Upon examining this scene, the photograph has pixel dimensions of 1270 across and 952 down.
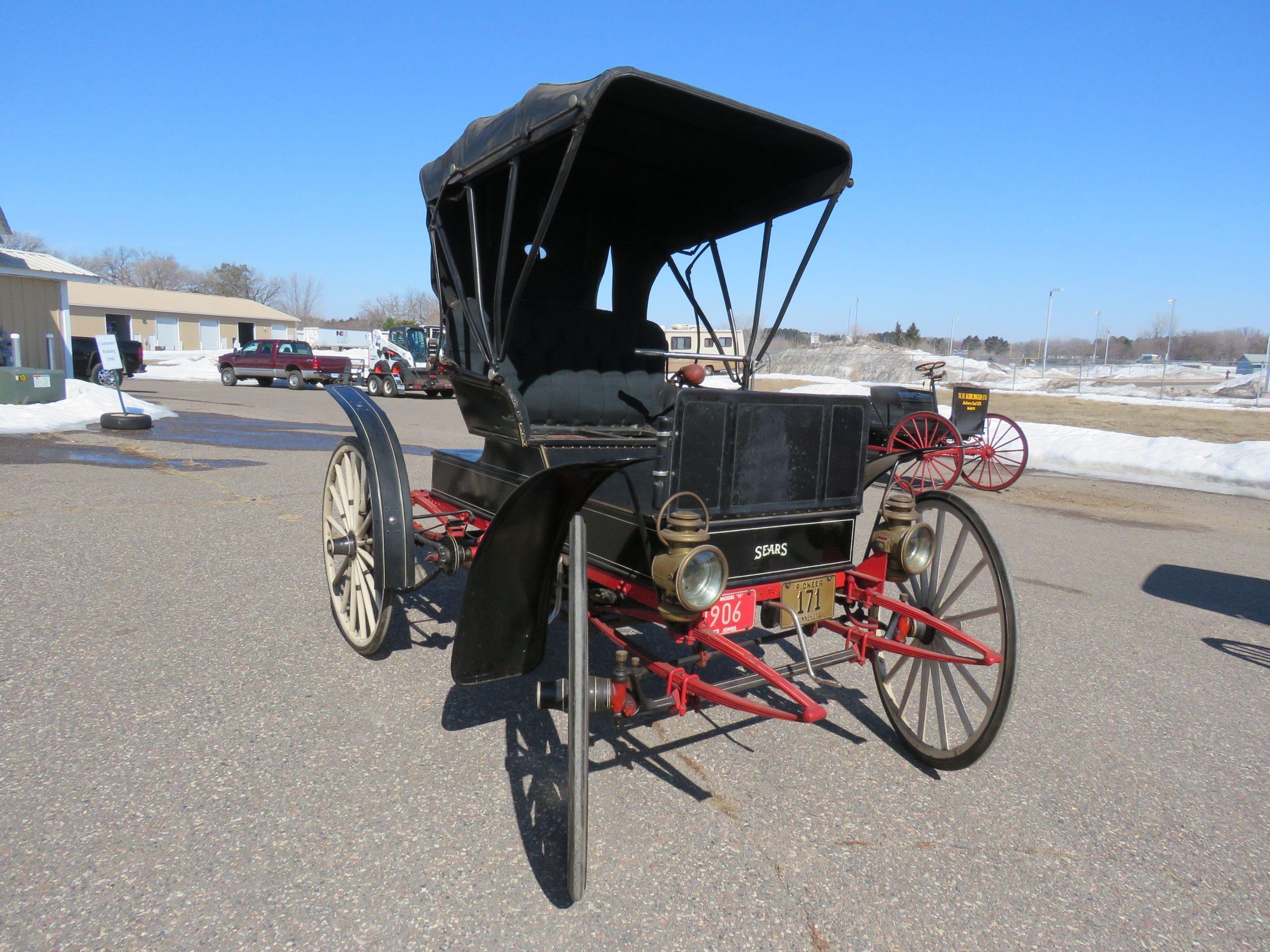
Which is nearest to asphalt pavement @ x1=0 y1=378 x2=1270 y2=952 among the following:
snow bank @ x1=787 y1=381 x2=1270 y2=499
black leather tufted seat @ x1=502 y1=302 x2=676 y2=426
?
black leather tufted seat @ x1=502 y1=302 x2=676 y2=426

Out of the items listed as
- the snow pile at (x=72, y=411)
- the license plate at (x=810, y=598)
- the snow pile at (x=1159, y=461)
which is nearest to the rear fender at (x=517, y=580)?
the license plate at (x=810, y=598)

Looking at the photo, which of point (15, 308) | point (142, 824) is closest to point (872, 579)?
point (142, 824)

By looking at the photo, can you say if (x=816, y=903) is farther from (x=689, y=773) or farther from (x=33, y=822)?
(x=33, y=822)

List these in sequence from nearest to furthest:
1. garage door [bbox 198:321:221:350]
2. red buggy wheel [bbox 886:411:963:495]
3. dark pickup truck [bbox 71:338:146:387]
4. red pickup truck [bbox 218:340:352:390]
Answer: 1. red buggy wheel [bbox 886:411:963:495]
2. dark pickup truck [bbox 71:338:146:387]
3. red pickup truck [bbox 218:340:352:390]
4. garage door [bbox 198:321:221:350]

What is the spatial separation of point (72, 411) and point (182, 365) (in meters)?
27.8

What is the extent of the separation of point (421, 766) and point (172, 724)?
109 cm

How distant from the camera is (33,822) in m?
2.56

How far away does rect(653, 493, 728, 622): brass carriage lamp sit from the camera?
2463 millimetres

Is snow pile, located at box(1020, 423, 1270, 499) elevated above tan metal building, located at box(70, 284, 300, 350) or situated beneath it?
situated beneath

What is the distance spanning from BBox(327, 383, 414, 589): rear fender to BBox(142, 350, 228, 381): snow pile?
3165cm

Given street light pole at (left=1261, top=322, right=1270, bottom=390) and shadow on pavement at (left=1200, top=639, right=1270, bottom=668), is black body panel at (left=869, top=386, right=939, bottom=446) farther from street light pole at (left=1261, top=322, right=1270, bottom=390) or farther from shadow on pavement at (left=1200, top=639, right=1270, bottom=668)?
street light pole at (left=1261, top=322, right=1270, bottom=390)

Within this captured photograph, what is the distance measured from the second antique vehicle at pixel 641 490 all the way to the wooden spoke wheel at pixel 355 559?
0.02 metres

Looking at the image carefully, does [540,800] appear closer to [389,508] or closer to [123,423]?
[389,508]

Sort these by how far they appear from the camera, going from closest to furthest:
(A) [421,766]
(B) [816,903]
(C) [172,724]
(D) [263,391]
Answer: (B) [816,903]
(A) [421,766]
(C) [172,724]
(D) [263,391]
